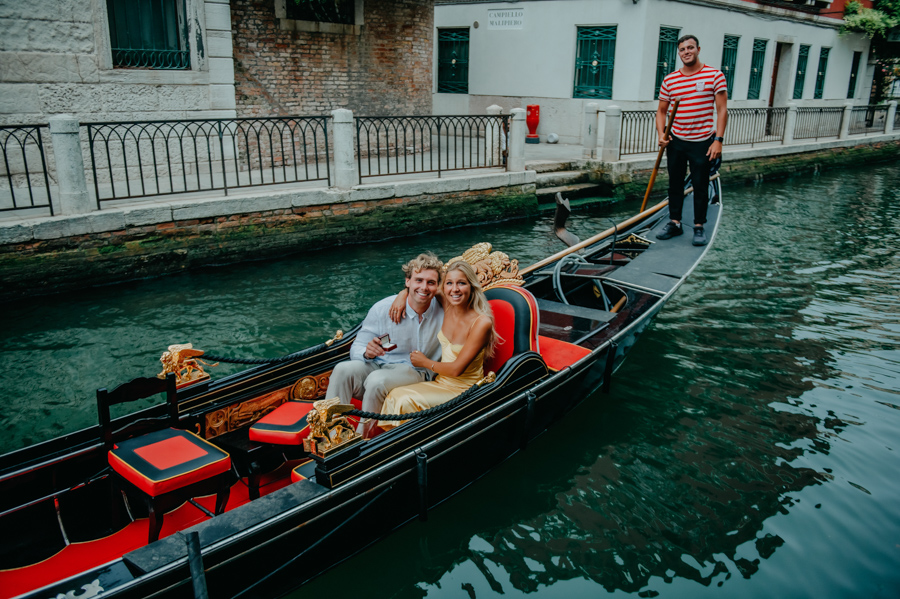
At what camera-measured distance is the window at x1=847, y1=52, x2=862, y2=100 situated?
19.2m

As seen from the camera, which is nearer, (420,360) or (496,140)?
(420,360)

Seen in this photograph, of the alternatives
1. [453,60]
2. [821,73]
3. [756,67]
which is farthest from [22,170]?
[821,73]

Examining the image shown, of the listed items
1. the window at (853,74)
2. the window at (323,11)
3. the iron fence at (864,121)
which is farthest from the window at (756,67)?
the window at (323,11)

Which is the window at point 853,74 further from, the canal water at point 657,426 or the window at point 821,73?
the canal water at point 657,426

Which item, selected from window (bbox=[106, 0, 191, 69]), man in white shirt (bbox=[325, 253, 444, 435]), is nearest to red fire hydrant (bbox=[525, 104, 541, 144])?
window (bbox=[106, 0, 191, 69])

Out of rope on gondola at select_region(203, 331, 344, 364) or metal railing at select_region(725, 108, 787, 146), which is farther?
metal railing at select_region(725, 108, 787, 146)

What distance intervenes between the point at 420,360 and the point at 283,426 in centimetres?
72

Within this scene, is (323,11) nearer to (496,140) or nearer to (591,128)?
(496,140)

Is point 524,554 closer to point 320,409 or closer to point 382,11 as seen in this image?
point 320,409

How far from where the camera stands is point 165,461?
2734 millimetres

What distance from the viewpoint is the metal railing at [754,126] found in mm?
13934

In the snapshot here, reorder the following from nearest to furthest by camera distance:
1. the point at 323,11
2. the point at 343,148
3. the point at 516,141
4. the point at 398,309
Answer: the point at 398,309, the point at 343,148, the point at 516,141, the point at 323,11

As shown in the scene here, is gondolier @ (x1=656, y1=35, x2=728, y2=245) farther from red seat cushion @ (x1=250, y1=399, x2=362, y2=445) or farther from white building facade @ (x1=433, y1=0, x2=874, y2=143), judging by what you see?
white building facade @ (x1=433, y1=0, x2=874, y2=143)

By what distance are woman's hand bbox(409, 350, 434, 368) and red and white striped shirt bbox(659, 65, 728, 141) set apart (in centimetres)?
332
